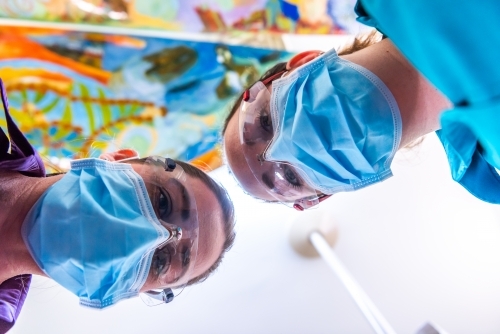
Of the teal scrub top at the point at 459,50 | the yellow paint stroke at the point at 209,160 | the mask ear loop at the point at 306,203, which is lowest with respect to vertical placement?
the yellow paint stroke at the point at 209,160

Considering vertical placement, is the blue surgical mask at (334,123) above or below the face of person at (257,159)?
above

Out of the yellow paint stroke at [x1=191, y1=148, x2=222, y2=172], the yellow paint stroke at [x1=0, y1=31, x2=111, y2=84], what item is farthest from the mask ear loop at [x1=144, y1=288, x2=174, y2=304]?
the yellow paint stroke at [x1=0, y1=31, x2=111, y2=84]

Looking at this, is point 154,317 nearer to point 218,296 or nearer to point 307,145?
point 218,296

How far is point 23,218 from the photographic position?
0.72 meters

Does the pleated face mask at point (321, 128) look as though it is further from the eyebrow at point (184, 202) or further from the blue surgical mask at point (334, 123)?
the eyebrow at point (184, 202)

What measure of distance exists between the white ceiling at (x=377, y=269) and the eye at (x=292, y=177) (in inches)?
12.0

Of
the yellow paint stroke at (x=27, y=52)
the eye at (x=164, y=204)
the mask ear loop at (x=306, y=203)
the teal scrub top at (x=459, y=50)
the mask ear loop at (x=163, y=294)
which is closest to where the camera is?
the teal scrub top at (x=459, y=50)

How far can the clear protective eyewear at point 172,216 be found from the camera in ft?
2.65

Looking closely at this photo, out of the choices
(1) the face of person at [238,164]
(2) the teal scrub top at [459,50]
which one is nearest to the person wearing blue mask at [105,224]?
(1) the face of person at [238,164]

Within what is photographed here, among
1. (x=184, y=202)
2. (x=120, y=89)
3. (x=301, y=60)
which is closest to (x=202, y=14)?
(x=120, y=89)

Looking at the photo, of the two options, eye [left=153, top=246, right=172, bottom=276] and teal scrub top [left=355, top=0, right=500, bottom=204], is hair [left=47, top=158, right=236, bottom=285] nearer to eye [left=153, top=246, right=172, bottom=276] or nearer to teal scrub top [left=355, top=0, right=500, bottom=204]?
eye [left=153, top=246, right=172, bottom=276]

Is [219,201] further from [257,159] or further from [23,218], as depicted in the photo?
[23,218]

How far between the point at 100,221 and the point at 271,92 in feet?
1.43

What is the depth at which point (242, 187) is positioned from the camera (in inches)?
41.1
